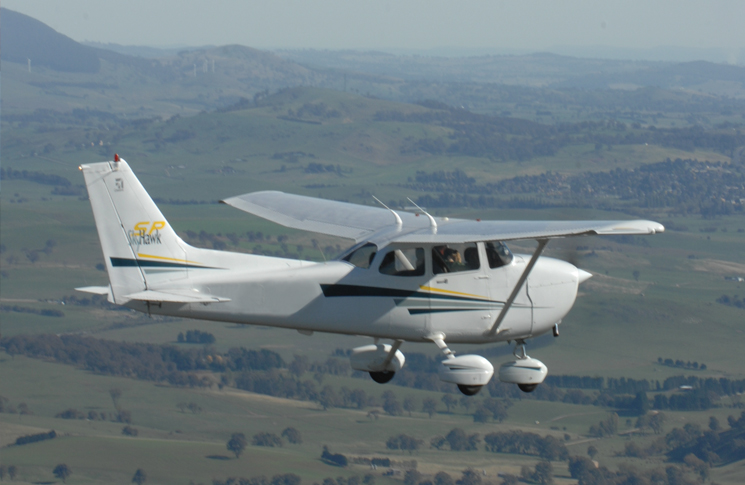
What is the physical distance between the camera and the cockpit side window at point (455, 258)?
22562 millimetres

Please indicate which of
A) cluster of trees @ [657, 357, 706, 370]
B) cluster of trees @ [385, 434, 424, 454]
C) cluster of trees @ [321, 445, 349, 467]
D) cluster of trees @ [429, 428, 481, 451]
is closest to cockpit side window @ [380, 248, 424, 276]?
cluster of trees @ [321, 445, 349, 467]

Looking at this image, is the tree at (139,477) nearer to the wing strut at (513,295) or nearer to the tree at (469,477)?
the tree at (469,477)

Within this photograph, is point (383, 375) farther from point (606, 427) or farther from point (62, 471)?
point (606, 427)

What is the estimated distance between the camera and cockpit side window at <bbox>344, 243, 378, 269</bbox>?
22625 mm

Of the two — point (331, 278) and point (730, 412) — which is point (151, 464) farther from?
point (331, 278)

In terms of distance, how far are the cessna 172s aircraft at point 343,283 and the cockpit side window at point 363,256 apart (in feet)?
0.09

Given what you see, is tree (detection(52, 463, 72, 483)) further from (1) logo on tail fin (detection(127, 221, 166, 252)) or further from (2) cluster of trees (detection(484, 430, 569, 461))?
(1) logo on tail fin (detection(127, 221, 166, 252))

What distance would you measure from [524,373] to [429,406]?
15554 centimetres

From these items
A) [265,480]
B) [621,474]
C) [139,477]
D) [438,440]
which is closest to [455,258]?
[139,477]

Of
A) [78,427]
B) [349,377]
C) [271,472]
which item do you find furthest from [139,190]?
[349,377]

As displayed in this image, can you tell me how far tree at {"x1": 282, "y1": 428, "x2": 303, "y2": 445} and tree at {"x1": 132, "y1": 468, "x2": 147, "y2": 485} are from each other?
88.1 feet

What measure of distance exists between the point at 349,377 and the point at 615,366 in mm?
49566

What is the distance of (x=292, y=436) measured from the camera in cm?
16562

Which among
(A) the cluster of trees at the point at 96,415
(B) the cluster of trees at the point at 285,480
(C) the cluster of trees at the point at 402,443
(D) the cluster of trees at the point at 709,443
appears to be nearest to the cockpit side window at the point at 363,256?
(B) the cluster of trees at the point at 285,480
